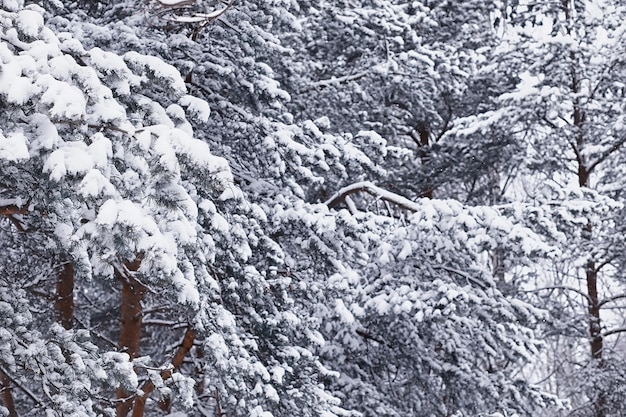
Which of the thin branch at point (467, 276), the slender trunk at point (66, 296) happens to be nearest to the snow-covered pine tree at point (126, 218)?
the slender trunk at point (66, 296)

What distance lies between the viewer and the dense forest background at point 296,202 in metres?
3.84

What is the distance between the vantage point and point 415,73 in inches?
363

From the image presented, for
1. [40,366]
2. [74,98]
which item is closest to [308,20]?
[40,366]

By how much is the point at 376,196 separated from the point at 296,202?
1.20 m

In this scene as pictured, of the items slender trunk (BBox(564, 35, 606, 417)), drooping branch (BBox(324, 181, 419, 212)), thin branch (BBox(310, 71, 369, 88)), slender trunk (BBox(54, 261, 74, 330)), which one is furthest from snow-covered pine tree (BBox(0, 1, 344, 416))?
slender trunk (BBox(564, 35, 606, 417))

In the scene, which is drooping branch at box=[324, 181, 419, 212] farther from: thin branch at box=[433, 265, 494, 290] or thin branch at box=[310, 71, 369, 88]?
thin branch at box=[310, 71, 369, 88]

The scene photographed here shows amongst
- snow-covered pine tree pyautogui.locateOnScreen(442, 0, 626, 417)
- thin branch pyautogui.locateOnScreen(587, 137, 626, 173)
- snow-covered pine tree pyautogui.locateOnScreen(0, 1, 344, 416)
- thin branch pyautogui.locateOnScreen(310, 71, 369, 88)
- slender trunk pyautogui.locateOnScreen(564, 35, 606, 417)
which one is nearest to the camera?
snow-covered pine tree pyautogui.locateOnScreen(0, 1, 344, 416)

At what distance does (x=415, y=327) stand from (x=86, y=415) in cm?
419

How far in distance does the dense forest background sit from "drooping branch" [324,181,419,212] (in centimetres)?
3

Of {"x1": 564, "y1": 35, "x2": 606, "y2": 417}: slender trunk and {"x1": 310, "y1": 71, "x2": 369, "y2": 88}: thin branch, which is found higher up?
{"x1": 310, "y1": 71, "x2": 369, "y2": 88}: thin branch

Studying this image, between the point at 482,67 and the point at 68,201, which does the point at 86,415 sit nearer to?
the point at 68,201

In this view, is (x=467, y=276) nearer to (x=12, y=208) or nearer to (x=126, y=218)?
(x=12, y=208)

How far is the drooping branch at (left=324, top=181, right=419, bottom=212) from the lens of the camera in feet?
25.4

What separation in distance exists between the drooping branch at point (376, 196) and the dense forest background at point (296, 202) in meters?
0.03
